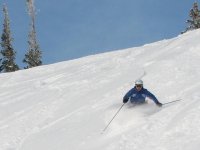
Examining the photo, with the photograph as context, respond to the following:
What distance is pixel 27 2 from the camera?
60.3 m

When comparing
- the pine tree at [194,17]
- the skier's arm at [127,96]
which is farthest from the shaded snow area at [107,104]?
the pine tree at [194,17]

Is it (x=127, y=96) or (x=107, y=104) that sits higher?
(x=127, y=96)

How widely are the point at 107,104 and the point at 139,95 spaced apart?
6.37 ft

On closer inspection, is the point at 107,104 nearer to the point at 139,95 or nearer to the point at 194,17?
the point at 139,95

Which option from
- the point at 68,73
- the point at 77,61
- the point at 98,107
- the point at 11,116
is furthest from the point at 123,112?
the point at 77,61

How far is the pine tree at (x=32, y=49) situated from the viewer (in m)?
57.2

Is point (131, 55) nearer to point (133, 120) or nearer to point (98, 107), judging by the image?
point (98, 107)

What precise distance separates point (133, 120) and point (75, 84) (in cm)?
720

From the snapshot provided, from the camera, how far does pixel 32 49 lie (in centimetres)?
5881

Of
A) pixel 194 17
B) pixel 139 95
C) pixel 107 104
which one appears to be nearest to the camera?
pixel 139 95

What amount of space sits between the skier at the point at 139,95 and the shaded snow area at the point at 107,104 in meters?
0.22

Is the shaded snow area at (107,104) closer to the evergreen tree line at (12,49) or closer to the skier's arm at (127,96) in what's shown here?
the skier's arm at (127,96)

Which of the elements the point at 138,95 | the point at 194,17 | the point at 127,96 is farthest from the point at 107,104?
the point at 194,17

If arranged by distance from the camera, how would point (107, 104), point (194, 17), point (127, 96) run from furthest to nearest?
point (194, 17) < point (107, 104) < point (127, 96)
